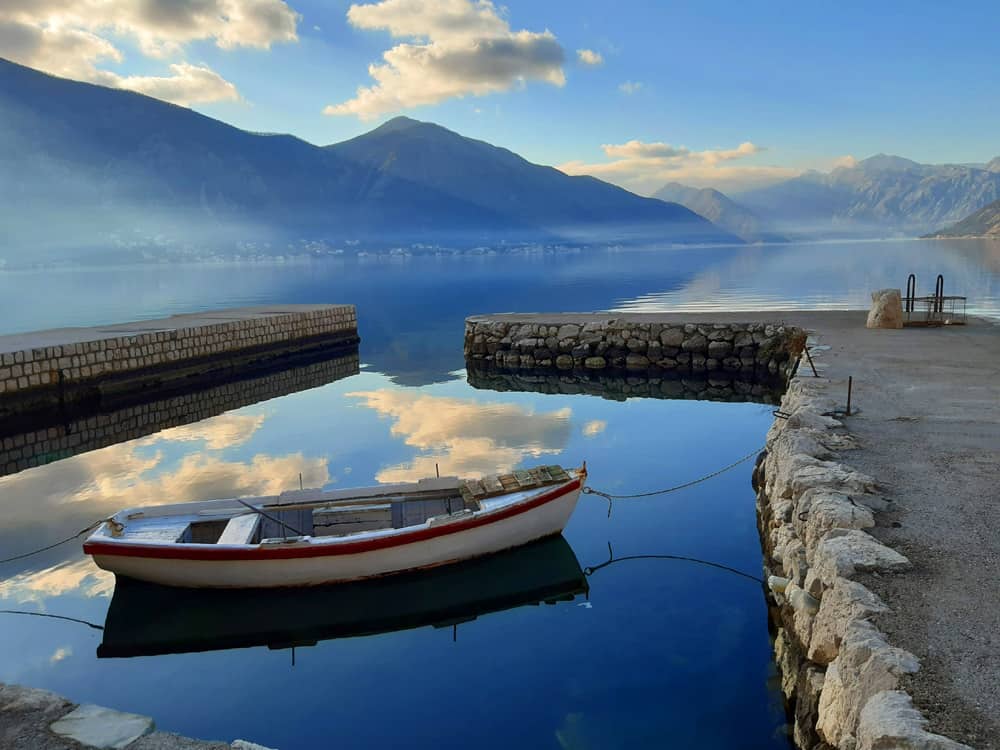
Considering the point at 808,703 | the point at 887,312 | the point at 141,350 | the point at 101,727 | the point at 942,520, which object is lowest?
the point at 808,703

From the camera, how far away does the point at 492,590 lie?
9.46 m

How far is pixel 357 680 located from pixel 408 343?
95.4 feet

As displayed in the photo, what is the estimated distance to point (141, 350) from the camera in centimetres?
2447

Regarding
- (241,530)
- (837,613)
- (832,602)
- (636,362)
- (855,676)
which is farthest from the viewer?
(636,362)

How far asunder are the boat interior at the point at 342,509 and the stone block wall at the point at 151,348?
13955 mm

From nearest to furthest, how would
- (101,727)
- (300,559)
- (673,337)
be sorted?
(101,727) < (300,559) < (673,337)

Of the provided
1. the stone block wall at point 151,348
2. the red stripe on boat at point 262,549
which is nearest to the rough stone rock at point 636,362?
the stone block wall at point 151,348

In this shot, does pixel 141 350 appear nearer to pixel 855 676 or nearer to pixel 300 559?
pixel 300 559

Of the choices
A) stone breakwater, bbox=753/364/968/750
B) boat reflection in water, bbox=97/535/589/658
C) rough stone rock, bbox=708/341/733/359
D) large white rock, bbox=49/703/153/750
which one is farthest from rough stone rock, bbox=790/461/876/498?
rough stone rock, bbox=708/341/733/359

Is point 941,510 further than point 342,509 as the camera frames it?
No

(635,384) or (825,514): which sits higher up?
(825,514)

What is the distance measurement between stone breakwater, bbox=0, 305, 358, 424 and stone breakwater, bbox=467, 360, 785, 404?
9673 millimetres

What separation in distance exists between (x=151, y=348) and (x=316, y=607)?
62.4 feet

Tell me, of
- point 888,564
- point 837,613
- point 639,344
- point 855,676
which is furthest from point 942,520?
point 639,344
